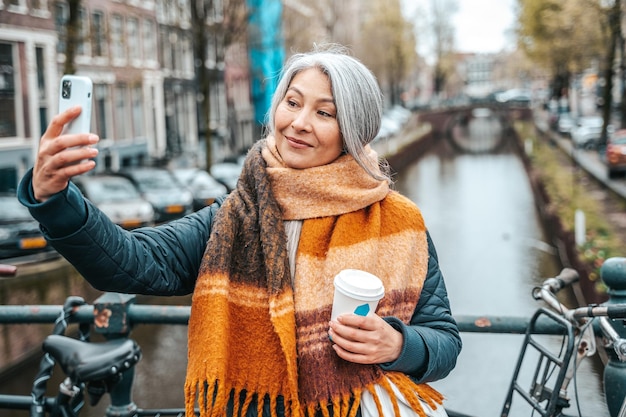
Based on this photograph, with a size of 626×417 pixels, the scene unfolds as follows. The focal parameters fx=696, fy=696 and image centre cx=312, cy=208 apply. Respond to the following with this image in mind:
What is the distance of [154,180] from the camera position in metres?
14.2

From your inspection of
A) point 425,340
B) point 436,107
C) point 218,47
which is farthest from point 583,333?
point 436,107

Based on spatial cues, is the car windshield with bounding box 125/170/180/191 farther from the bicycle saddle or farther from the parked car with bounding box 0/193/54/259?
the bicycle saddle

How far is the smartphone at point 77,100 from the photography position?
3.90 feet

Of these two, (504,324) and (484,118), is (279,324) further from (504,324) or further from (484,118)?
(484,118)

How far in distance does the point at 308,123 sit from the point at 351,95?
0.12m

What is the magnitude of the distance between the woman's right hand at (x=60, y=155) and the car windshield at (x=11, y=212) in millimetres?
8377

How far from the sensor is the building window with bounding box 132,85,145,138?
23.6 metres

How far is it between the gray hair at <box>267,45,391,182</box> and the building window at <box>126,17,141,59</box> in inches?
884

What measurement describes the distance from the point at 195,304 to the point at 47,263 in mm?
6989

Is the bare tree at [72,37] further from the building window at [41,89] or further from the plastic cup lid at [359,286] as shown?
the plastic cup lid at [359,286]

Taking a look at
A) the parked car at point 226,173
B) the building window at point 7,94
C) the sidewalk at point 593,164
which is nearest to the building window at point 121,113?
the parked car at point 226,173

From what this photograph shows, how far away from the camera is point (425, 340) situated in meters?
1.55

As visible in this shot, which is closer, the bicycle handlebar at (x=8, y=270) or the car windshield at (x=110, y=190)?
the bicycle handlebar at (x=8, y=270)

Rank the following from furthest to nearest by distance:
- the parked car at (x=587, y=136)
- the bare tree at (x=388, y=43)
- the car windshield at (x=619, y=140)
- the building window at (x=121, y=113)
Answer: the bare tree at (x=388, y=43), the parked car at (x=587, y=136), the building window at (x=121, y=113), the car windshield at (x=619, y=140)
